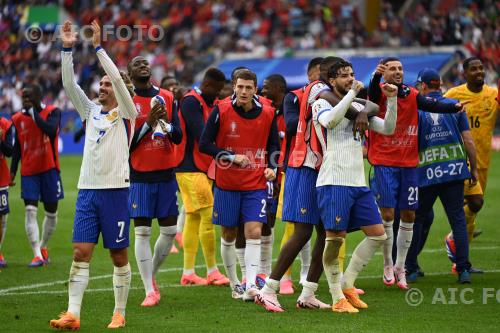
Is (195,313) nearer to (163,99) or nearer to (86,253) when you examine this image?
(86,253)

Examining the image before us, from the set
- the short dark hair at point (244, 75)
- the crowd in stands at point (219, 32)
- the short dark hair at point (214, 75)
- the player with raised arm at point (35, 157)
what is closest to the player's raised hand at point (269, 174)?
the short dark hair at point (244, 75)

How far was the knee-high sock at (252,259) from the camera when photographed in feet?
35.7

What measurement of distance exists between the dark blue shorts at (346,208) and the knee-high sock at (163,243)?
6.56ft

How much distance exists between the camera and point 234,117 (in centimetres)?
1085

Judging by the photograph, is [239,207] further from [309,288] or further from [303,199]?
[309,288]

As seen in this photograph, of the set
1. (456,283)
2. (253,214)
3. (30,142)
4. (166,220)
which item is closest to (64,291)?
(166,220)

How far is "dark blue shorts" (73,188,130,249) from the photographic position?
9211mm

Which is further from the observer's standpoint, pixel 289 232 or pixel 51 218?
pixel 51 218

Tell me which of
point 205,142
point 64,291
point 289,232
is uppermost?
point 205,142

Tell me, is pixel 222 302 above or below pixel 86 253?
below

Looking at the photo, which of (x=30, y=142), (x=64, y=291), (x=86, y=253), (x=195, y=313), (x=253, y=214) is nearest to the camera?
(x=86, y=253)

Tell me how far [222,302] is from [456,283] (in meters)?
2.86

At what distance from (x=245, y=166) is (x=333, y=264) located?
148cm

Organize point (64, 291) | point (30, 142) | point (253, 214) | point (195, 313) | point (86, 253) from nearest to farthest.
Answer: point (86, 253)
point (195, 313)
point (253, 214)
point (64, 291)
point (30, 142)
